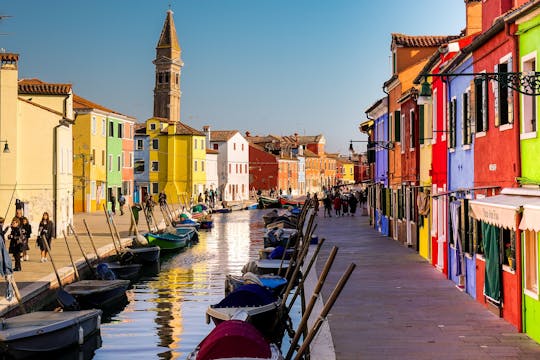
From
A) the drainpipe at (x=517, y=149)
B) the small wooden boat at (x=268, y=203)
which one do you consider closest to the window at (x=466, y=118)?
the drainpipe at (x=517, y=149)

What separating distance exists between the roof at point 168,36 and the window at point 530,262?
11484cm

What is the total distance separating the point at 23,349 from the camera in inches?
556

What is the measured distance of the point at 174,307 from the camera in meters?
21.2

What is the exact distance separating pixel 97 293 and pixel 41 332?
229 inches

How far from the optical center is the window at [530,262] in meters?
12.2

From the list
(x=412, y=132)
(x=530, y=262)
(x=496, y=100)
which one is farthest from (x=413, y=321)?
(x=412, y=132)

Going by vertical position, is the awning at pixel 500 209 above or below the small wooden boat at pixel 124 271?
above

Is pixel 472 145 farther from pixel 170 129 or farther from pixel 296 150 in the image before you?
pixel 296 150

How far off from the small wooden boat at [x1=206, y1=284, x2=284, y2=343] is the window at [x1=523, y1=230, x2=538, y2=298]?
5.27 metres

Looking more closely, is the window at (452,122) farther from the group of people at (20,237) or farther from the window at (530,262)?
the group of people at (20,237)

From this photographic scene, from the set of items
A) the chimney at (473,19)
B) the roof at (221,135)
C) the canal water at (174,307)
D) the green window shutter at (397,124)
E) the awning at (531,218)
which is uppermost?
the roof at (221,135)

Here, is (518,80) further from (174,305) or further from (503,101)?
(174,305)

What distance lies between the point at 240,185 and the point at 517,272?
86.6 metres

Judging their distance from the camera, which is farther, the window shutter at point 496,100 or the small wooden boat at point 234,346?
the window shutter at point 496,100
